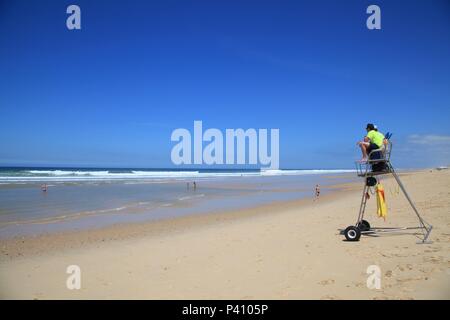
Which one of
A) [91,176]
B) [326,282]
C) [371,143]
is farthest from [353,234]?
[91,176]

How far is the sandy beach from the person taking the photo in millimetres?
4777

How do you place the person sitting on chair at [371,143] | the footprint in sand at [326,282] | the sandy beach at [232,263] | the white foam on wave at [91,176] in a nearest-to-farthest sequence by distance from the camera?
1. the sandy beach at [232,263]
2. the footprint in sand at [326,282]
3. the person sitting on chair at [371,143]
4. the white foam on wave at [91,176]

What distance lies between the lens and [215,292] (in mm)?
Result: 4777

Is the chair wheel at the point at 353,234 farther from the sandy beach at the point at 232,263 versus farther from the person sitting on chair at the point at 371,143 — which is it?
the person sitting on chair at the point at 371,143

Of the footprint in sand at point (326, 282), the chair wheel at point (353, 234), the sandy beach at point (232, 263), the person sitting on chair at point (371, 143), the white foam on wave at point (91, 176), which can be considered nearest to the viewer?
the sandy beach at point (232, 263)

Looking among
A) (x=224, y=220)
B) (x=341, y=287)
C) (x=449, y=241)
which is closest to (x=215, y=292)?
(x=341, y=287)

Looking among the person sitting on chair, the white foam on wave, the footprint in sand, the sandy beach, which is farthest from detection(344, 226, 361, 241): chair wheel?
the white foam on wave

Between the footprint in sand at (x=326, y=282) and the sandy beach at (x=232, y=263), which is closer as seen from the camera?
the sandy beach at (x=232, y=263)

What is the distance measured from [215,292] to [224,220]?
7.82m

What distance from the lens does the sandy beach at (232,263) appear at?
15.7ft

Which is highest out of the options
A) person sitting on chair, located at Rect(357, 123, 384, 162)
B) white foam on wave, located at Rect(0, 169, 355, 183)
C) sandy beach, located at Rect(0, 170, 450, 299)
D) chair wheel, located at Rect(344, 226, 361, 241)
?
person sitting on chair, located at Rect(357, 123, 384, 162)

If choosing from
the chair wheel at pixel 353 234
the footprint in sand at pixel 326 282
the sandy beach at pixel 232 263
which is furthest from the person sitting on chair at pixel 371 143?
the footprint in sand at pixel 326 282

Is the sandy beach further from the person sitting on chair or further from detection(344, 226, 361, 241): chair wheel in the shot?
the person sitting on chair
